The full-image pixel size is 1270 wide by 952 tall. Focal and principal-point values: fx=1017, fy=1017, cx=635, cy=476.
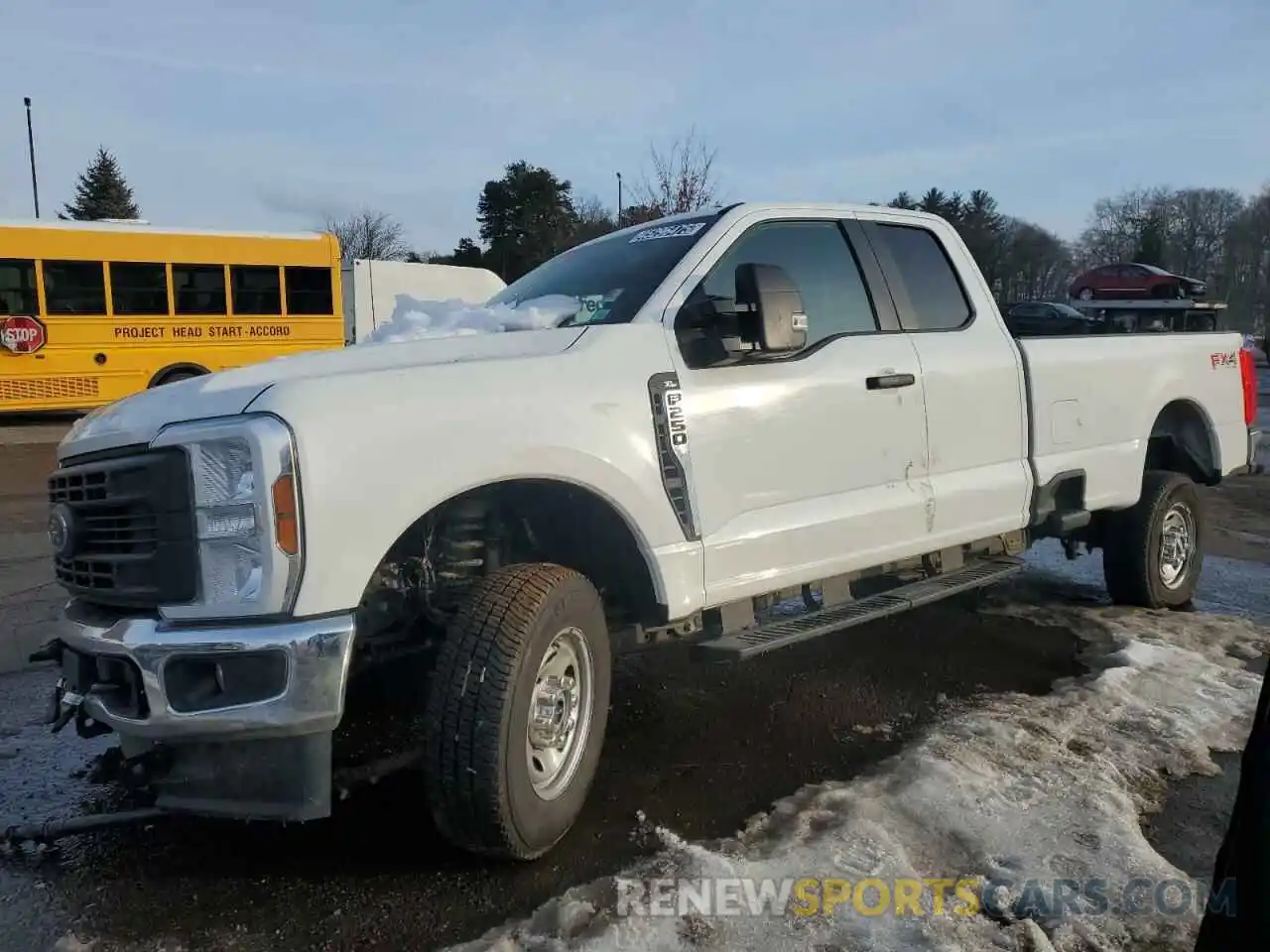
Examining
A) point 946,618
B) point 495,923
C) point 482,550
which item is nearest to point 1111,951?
point 495,923

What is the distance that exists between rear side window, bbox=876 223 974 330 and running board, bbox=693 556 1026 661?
1.18 meters

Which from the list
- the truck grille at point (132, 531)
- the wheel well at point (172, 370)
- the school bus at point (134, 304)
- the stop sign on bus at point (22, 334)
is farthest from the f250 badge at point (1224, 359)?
the stop sign on bus at point (22, 334)

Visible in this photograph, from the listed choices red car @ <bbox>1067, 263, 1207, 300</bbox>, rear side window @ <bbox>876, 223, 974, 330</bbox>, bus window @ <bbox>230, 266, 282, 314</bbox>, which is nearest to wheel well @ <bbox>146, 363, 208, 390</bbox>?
bus window @ <bbox>230, 266, 282, 314</bbox>

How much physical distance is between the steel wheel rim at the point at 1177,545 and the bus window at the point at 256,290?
15.4 metres

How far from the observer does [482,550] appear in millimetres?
3367

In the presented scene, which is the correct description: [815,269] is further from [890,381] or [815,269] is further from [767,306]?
[767,306]

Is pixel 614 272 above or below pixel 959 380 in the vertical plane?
above

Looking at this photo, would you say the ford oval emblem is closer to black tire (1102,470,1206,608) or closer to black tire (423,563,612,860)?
black tire (423,563,612,860)

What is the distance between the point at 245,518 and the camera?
2607mm

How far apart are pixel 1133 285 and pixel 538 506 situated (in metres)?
37.2

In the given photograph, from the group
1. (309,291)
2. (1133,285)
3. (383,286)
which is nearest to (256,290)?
(309,291)

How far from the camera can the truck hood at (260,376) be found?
2.81m

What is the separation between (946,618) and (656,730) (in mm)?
2525

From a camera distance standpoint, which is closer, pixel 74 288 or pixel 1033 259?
pixel 74 288
